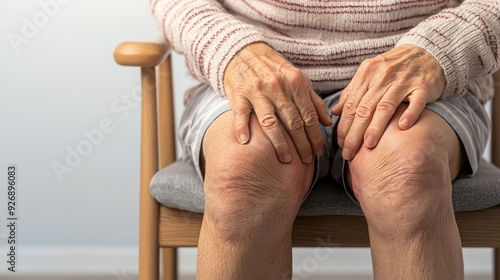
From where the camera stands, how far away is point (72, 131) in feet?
6.31

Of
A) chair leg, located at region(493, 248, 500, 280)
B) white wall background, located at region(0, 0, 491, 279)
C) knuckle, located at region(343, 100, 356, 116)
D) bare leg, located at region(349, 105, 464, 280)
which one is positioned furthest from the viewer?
white wall background, located at region(0, 0, 491, 279)

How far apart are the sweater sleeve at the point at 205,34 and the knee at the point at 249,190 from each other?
0.56 ft

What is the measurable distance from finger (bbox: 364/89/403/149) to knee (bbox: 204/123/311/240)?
11 cm

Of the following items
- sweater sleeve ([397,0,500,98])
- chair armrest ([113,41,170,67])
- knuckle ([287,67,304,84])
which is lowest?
knuckle ([287,67,304,84])

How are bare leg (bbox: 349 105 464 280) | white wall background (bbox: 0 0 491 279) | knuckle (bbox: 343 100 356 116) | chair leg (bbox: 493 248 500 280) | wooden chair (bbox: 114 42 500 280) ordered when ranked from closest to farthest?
bare leg (bbox: 349 105 464 280) < knuckle (bbox: 343 100 356 116) < wooden chair (bbox: 114 42 500 280) < chair leg (bbox: 493 248 500 280) < white wall background (bbox: 0 0 491 279)

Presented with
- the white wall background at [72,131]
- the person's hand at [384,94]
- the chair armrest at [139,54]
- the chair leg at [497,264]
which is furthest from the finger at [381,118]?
the white wall background at [72,131]

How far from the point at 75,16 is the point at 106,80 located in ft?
0.56

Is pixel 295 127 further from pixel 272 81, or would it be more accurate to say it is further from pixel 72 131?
pixel 72 131

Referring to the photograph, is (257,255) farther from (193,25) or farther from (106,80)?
(106,80)

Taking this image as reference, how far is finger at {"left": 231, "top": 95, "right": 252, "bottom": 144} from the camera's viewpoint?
96 centimetres

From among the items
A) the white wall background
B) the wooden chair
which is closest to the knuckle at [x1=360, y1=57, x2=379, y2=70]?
the wooden chair

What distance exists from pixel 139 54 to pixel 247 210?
388 millimetres

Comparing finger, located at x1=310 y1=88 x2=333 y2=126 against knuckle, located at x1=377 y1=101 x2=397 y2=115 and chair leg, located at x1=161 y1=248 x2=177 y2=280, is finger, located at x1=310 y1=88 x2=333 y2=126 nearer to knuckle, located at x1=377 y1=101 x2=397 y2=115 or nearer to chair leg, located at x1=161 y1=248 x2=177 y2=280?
knuckle, located at x1=377 y1=101 x2=397 y2=115

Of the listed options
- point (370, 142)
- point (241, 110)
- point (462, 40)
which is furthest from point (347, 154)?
point (462, 40)
